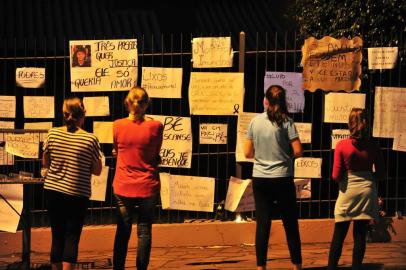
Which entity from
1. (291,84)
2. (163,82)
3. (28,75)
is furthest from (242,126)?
(28,75)

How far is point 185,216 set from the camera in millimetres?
9703

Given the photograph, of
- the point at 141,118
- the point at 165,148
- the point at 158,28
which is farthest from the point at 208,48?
the point at 158,28

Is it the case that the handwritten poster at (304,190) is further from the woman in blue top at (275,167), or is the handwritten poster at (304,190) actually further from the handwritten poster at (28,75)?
the handwritten poster at (28,75)

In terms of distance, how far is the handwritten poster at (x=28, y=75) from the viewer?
359 inches

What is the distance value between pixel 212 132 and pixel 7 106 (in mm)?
2351

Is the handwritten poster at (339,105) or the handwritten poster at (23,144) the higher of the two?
the handwritten poster at (339,105)

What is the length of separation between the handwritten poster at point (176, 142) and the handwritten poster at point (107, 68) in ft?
1.95

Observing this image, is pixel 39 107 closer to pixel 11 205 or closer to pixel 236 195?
pixel 11 205

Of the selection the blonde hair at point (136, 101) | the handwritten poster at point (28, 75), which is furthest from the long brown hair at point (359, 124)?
the handwritten poster at point (28, 75)

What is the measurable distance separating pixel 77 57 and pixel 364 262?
154 inches

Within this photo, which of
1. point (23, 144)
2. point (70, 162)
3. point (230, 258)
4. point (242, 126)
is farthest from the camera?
point (242, 126)

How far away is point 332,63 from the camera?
9.21m

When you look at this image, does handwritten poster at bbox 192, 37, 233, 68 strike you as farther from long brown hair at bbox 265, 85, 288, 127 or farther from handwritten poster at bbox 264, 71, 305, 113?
long brown hair at bbox 265, 85, 288, 127

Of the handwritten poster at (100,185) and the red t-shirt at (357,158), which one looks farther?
the handwritten poster at (100,185)
